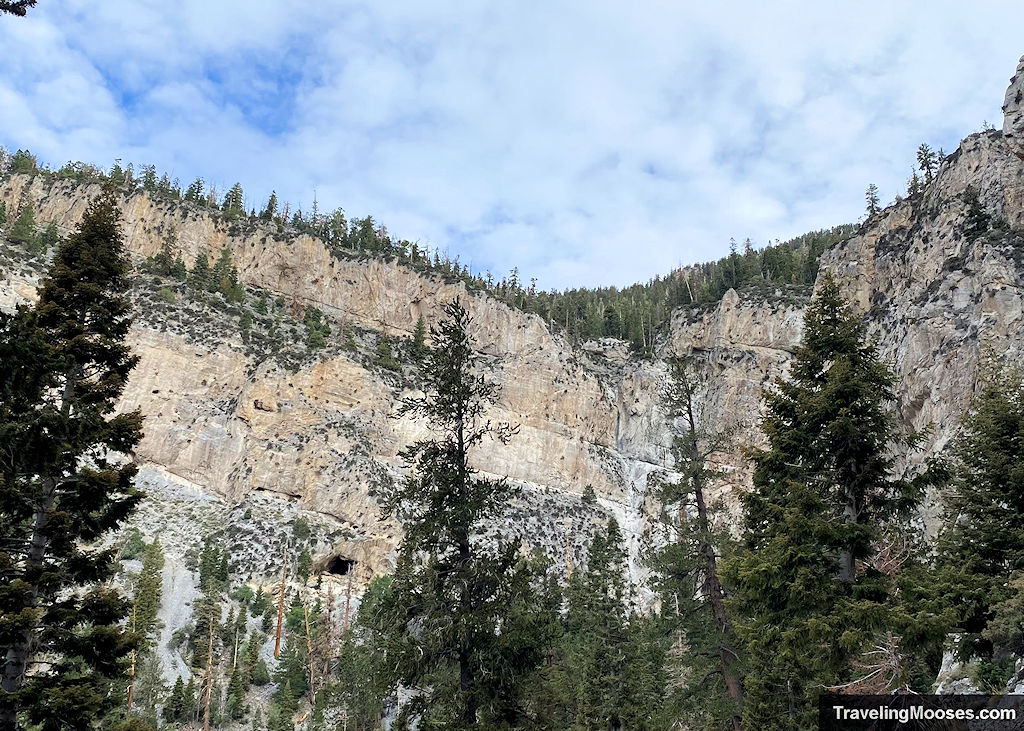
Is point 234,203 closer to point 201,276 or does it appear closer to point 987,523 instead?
point 201,276

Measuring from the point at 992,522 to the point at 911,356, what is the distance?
114 feet

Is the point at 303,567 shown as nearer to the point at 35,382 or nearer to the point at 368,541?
the point at 368,541

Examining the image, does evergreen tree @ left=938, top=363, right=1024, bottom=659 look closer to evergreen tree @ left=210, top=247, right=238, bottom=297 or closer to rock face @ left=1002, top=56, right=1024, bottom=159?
rock face @ left=1002, top=56, right=1024, bottom=159

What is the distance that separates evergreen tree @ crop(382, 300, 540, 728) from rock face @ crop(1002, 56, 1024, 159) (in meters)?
50.8

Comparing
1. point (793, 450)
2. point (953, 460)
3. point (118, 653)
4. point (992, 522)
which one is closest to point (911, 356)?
point (953, 460)

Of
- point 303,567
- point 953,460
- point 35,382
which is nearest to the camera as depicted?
point 35,382

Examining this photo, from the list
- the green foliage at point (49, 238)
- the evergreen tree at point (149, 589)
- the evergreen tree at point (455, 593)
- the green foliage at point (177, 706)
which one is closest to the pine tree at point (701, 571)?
the evergreen tree at point (455, 593)

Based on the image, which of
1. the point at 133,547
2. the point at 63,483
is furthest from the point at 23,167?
the point at 63,483

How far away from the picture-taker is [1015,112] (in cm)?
4875

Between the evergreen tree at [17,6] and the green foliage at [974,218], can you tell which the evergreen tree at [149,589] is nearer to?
the evergreen tree at [17,6]

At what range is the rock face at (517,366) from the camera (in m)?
44.2

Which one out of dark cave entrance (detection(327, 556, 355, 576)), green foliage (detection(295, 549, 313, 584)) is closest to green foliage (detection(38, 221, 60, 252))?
green foliage (detection(295, 549, 313, 584))

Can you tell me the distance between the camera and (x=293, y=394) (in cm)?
7156

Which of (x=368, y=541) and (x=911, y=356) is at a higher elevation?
(x=911, y=356)
